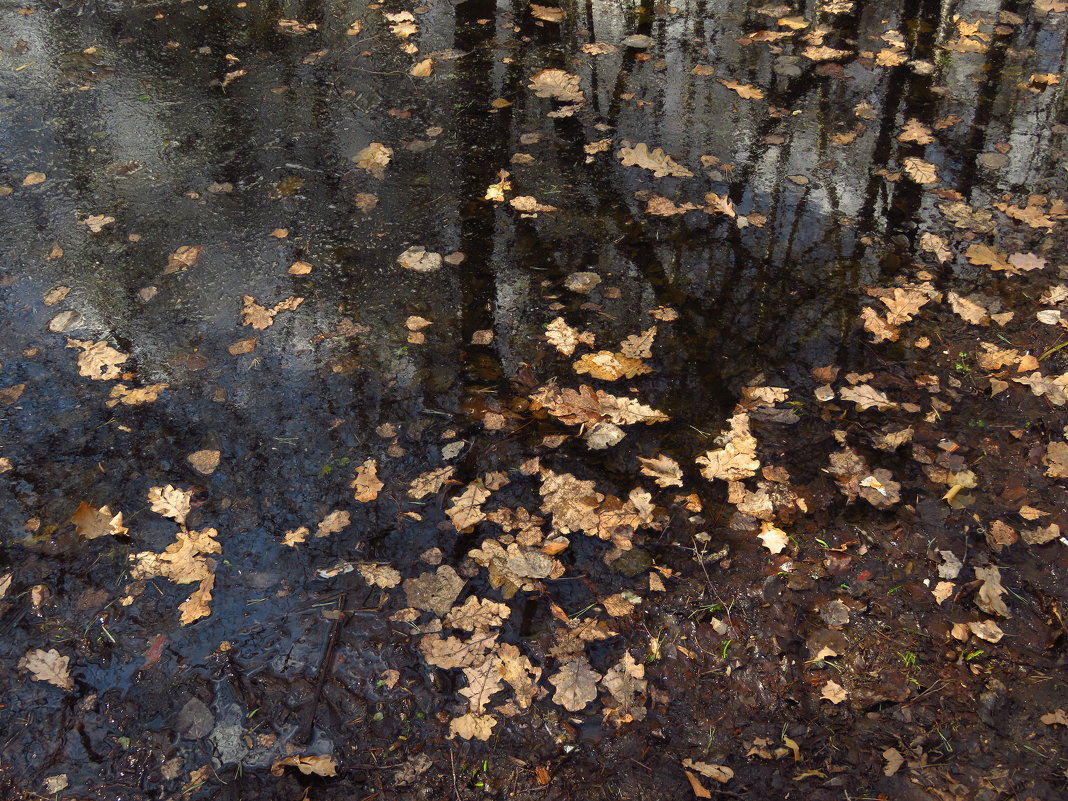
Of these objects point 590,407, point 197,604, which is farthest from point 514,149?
point 197,604

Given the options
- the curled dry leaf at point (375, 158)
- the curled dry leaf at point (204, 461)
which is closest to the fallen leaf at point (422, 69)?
the curled dry leaf at point (375, 158)

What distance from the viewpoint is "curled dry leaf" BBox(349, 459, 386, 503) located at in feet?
10.1

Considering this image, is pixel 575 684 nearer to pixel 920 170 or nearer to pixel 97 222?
pixel 920 170

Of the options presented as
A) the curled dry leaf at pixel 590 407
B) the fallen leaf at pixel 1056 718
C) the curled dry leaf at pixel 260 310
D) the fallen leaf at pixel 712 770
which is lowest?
the fallen leaf at pixel 712 770

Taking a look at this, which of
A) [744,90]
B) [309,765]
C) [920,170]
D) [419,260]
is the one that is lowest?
[309,765]

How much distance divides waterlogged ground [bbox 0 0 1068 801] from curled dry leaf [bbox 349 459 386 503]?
24 millimetres

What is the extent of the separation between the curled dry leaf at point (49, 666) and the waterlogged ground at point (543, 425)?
1cm

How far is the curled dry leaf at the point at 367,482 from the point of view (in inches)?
121

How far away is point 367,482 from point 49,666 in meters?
1.27

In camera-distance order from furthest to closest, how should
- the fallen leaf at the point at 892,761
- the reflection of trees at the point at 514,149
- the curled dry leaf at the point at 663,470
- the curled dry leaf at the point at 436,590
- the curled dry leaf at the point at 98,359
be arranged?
1. the reflection of trees at the point at 514,149
2. the curled dry leaf at the point at 98,359
3. the curled dry leaf at the point at 663,470
4. the curled dry leaf at the point at 436,590
5. the fallen leaf at the point at 892,761

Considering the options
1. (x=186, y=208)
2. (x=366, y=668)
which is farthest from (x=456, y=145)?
(x=366, y=668)

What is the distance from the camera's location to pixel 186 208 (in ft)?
14.7

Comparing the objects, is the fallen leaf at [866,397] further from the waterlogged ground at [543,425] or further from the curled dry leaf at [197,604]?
the curled dry leaf at [197,604]

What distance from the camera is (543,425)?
3301 millimetres
